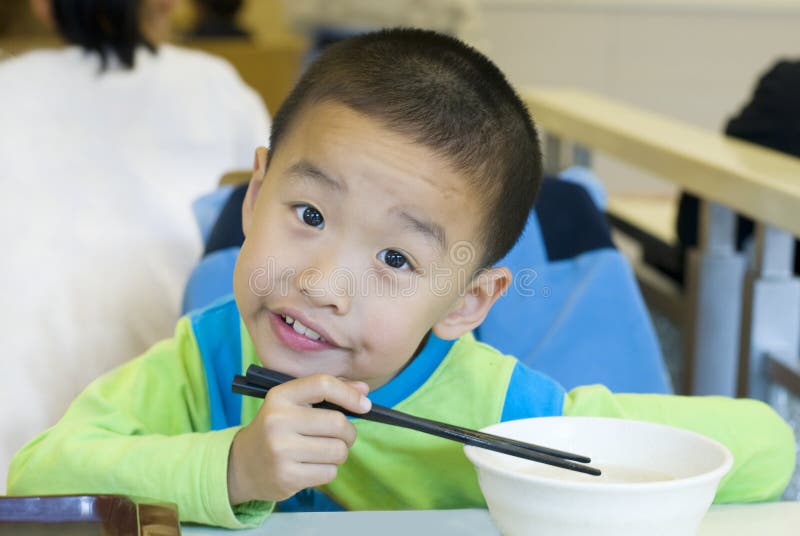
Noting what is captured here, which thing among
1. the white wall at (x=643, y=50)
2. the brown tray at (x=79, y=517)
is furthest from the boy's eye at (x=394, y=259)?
the white wall at (x=643, y=50)

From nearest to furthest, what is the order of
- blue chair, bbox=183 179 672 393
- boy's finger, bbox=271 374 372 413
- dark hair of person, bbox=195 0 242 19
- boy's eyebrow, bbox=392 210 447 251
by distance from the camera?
boy's finger, bbox=271 374 372 413 < boy's eyebrow, bbox=392 210 447 251 < blue chair, bbox=183 179 672 393 < dark hair of person, bbox=195 0 242 19

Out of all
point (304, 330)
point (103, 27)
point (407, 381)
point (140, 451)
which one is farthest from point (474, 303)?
point (103, 27)

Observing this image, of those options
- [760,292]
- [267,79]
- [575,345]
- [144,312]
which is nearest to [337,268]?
[575,345]

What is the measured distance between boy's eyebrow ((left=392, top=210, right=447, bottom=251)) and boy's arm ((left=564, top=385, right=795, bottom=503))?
0.57 feet

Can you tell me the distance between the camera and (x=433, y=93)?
89 cm

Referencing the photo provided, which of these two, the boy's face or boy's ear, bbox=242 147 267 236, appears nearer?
the boy's face

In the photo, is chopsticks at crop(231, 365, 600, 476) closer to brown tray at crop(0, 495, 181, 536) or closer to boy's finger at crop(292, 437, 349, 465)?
boy's finger at crop(292, 437, 349, 465)

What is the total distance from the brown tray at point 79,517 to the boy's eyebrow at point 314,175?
11.7 inches

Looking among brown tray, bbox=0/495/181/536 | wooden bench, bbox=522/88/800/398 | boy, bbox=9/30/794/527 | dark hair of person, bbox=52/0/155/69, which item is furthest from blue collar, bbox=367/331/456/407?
dark hair of person, bbox=52/0/155/69

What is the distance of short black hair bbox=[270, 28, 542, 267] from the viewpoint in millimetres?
891

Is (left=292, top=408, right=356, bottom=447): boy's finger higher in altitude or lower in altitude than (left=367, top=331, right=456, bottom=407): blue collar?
higher

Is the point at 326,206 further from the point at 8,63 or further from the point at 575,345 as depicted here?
the point at 8,63

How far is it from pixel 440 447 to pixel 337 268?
0.19 m

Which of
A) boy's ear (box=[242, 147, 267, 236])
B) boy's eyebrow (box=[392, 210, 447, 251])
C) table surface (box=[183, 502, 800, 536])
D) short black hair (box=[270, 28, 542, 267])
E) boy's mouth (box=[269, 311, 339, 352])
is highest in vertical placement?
short black hair (box=[270, 28, 542, 267])
